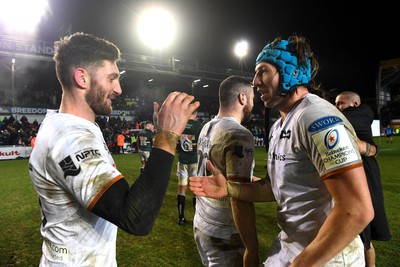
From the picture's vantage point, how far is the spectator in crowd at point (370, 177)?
398cm

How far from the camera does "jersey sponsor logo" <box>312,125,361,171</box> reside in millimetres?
1579

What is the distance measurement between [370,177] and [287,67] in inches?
111

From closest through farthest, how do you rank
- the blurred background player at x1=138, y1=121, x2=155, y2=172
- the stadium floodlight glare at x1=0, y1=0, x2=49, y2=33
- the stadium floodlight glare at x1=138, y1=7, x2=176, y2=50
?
1. the blurred background player at x1=138, y1=121, x2=155, y2=172
2. the stadium floodlight glare at x1=0, y1=0, x2=49, y2=33
3. the stadium floodlight glare at x1=138, y1=7, x2=176, y2=50

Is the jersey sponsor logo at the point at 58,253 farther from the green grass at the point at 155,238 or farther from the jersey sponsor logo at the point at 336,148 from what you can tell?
the green grass at the point at 155,238

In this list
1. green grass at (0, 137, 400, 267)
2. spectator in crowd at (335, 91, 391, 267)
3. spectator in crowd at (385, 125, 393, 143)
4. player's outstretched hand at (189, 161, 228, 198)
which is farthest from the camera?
spectator in crowd at (385, 125, 393, 143)

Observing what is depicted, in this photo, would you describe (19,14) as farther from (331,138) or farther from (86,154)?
(331,138)

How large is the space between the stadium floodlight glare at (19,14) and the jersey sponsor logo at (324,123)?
29076 millimetres

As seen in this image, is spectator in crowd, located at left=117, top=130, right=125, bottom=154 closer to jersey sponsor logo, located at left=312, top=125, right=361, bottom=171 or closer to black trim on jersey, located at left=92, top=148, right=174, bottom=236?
black trim on jersey, located at left=92, top=148, right=174, bottom=236

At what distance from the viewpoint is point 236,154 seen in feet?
9.10

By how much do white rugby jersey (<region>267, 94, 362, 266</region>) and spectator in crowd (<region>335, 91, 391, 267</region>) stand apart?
2.35 metres


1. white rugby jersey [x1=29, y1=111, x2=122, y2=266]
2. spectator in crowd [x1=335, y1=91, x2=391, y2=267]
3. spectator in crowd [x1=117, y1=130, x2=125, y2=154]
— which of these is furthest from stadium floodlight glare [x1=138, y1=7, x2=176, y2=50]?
white rugby jersey [x1=29, y1=111, x2=122, y2=266]

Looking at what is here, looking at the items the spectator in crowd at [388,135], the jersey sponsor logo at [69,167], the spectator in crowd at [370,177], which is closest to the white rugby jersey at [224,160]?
the jersey sponsor logo at [69,167]

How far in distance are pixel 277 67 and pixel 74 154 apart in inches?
58.3

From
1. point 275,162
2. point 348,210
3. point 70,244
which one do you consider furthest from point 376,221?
point 70,244
